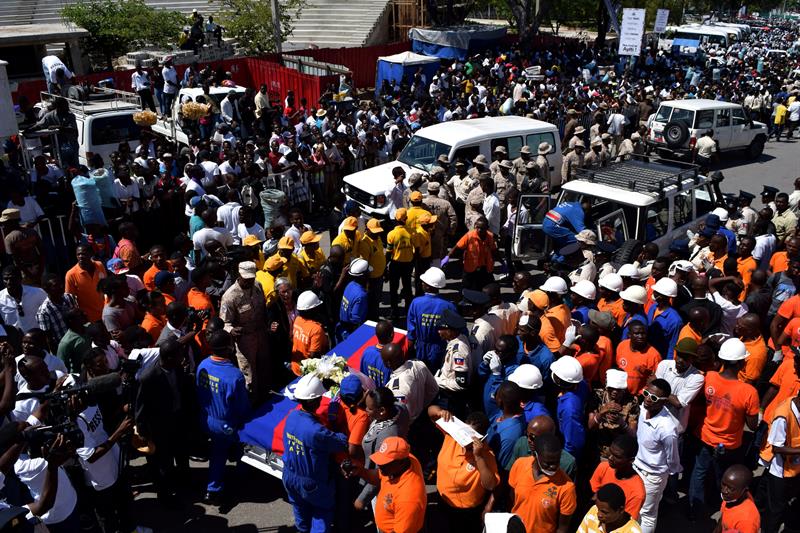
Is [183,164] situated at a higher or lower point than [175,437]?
higher

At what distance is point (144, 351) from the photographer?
5816 mm

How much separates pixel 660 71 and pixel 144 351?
29.3 m

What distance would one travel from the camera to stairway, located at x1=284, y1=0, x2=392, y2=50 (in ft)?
116

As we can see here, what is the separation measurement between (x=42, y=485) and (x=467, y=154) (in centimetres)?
942

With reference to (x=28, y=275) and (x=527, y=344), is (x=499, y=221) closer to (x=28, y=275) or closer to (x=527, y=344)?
(x=527, y=344)

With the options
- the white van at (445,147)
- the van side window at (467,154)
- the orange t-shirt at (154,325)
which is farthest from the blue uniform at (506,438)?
the van side window at (467,154)

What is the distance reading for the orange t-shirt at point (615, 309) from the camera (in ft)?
23.0

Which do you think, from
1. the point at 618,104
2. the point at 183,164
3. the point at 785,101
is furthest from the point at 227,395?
the point at 785,101

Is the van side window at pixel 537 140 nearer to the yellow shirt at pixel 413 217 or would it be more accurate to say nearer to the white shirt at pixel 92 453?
the yellow shirt at pixel 413 217

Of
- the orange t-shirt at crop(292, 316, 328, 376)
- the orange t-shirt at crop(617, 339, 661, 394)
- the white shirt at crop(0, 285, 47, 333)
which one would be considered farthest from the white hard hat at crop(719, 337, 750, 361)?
the white shirt at crop(0, 285, 47, 333)

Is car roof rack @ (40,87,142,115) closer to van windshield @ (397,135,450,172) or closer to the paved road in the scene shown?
van windshield @ (397,135,450,172)

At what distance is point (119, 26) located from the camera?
28609 millimetres

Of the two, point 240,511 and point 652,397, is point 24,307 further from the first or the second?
point 652,397

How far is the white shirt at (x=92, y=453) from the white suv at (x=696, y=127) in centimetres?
1533
